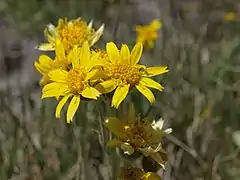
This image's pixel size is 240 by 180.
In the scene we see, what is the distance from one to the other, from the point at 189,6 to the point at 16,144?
5.38ft

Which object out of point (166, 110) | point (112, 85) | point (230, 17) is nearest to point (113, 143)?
point (112, 85)

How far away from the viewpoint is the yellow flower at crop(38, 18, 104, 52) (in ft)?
5.85

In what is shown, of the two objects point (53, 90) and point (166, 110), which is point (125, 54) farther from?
point (166, 110)

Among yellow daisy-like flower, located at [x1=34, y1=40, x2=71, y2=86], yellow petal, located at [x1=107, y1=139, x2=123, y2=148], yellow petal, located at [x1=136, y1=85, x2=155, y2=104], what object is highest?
yellow daisy-like flower, located at [x1=34, y1=40, x2=71, y2=86]

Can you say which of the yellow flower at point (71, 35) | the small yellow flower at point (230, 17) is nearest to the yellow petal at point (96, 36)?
the yellow flower at point (71, 35)

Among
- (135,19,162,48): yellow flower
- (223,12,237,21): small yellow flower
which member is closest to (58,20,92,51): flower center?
(135,19,162,48): yellow flower

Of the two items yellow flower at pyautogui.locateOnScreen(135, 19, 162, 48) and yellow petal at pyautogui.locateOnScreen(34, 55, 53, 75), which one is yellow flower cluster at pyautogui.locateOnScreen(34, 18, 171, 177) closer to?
yellow petal at pyautogui.locateOnScreen(34, 55, 53, 75)

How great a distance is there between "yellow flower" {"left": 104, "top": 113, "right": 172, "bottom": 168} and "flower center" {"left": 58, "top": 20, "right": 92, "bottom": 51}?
0.32 metres

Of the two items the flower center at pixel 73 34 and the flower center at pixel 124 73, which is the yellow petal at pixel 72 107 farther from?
the flower center at pixel 73 34

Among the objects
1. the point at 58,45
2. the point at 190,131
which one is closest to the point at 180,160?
the point at 190,131

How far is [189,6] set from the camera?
3.41 m

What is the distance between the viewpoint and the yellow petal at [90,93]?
1.46 metres

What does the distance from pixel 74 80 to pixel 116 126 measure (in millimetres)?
150

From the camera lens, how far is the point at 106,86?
1496 mm
